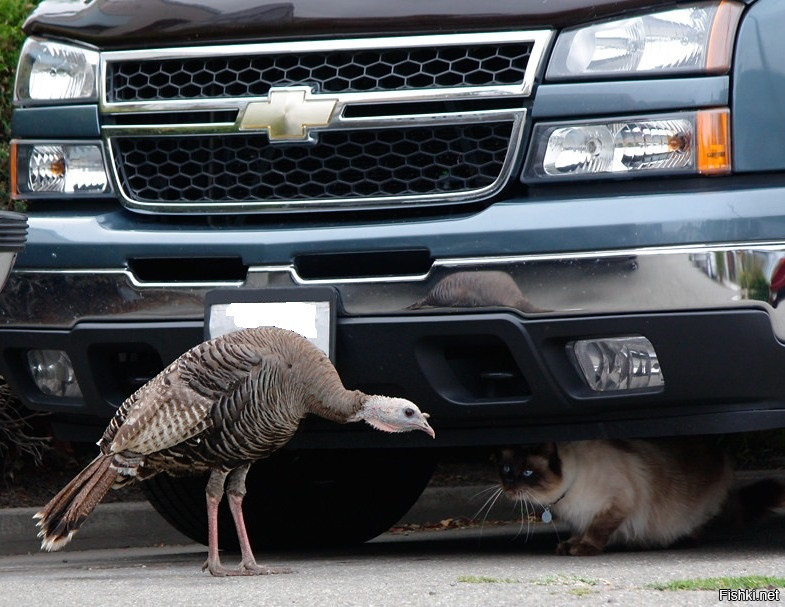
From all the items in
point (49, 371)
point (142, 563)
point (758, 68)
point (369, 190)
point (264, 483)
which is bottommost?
point (142, 563)

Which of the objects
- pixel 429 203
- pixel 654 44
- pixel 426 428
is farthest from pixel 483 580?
pixel 654 44

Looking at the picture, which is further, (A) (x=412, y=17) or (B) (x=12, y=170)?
(B) (x=12, y=170)

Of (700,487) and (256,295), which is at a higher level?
(256,295)

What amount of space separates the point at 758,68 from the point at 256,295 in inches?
56.1

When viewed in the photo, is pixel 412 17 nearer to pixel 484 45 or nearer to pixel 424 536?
pixel 484 45

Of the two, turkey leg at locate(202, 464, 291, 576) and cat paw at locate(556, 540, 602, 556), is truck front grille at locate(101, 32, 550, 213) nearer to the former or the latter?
turkey leg at locate(202, 464, 291, 576)

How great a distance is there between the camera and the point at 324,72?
3.88 meters

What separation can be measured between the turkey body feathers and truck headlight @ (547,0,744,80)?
995 mm

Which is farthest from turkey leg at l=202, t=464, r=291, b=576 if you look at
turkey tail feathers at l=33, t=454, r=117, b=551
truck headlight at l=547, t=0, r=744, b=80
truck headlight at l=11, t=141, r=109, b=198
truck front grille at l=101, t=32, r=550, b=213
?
truck headlight at l=547, t=0, r=744, b=80

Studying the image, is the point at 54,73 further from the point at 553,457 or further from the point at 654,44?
the point at 553,457

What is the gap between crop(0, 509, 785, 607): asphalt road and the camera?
128 inches

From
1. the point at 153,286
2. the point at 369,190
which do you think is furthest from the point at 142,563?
the point at 369,190

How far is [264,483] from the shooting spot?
488cm

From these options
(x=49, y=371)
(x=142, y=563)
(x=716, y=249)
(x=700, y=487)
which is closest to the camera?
(x=716, y=249)
